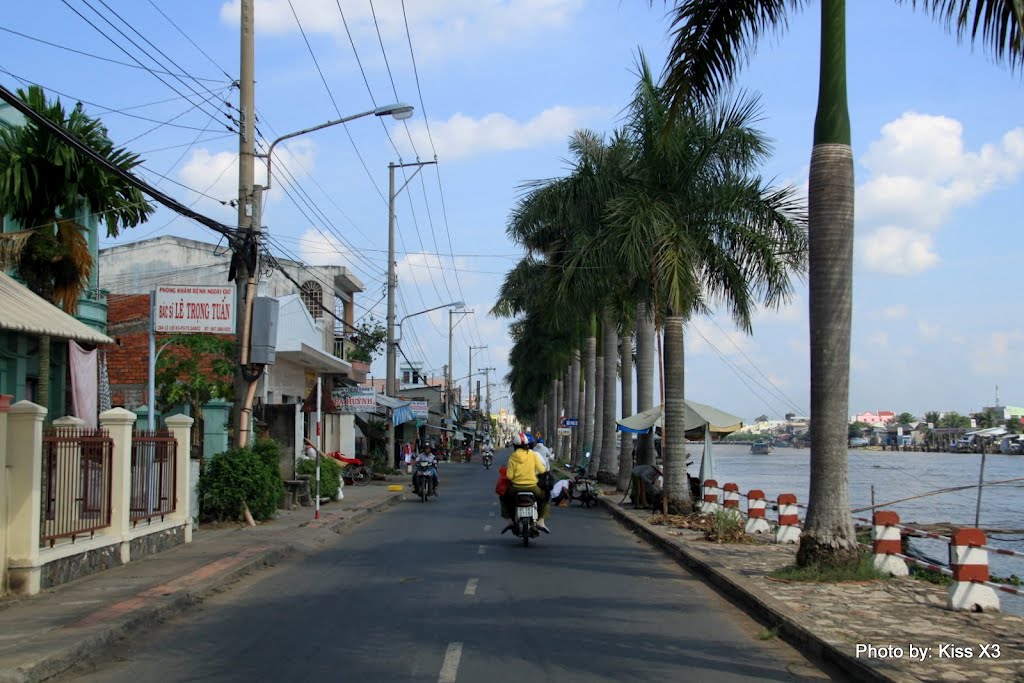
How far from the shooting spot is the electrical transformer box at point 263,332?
58.9 ft

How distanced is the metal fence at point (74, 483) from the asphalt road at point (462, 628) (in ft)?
6.76

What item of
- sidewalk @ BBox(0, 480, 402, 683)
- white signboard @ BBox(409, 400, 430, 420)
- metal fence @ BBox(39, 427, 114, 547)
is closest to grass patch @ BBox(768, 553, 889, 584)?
sidewalk @ BBox(0, 480, 402, 683)

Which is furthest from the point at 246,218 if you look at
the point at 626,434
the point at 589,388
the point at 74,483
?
the point at 589,388

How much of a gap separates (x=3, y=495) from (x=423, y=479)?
1949 centimetres

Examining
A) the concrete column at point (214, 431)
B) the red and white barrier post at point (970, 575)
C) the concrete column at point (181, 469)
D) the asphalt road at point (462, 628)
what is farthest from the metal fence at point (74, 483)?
the red and white barrier post at point (970, 575)

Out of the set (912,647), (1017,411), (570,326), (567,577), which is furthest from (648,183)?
(1017,411)

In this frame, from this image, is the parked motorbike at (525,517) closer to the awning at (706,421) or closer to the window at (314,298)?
the awning at (706,421)

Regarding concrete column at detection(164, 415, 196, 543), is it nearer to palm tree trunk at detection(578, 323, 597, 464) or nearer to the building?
the building

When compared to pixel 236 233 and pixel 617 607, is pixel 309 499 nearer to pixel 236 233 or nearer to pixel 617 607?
pixel 236 233

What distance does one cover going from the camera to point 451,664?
7484 millimetres

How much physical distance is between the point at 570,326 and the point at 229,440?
2323 centimetres

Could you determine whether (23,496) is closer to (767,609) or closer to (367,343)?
(767,609)

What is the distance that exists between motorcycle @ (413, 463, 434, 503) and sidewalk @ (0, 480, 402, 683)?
10.7 meters

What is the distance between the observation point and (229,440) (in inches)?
865
